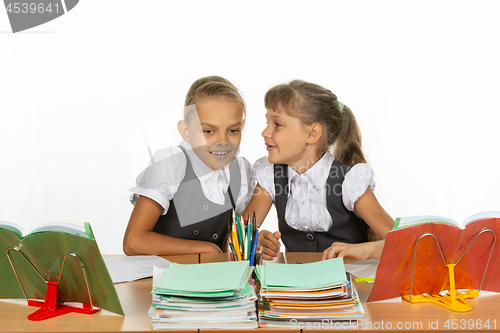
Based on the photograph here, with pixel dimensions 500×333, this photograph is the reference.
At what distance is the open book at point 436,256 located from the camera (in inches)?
35.5

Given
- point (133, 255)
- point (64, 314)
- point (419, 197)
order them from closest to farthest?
point (64, 314), point (133, 255), point (419, 197)

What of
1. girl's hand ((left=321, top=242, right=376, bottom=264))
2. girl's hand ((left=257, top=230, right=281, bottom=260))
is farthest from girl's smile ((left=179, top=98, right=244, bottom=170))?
girl's hand ((left=321, top=242, right=376, bottom=264))

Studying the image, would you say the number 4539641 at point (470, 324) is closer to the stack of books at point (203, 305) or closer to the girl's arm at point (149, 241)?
the stack of books at point (203, 305)

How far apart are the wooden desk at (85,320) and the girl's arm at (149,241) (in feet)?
1.14

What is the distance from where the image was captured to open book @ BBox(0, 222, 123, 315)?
2.79 ft

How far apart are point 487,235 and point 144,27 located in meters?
2.13

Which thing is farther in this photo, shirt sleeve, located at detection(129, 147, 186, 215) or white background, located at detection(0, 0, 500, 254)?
white background, located at detection(0, 0, 500, 254)

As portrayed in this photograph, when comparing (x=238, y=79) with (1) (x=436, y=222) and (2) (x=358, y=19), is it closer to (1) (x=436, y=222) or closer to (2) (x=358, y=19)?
(2) (x=358, y=19)

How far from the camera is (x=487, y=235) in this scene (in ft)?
3.07

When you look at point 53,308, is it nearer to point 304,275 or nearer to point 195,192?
point 304,275

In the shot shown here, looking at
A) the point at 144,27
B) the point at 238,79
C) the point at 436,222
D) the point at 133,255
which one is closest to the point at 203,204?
the point at 133,255

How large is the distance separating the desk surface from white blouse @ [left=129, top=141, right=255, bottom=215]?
0.52 meters

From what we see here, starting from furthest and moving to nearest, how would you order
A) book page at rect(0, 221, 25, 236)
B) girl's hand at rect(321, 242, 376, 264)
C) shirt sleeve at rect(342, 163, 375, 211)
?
shirt sleeve at rect(342, 163, 375, 211), girl's hand at rect(321, 242, 376, 264), book page at rect(0, 221, 25, 236)

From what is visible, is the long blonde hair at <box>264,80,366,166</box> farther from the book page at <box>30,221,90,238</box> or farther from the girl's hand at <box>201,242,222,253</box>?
the book page at <box>30,221,90,238</box>
